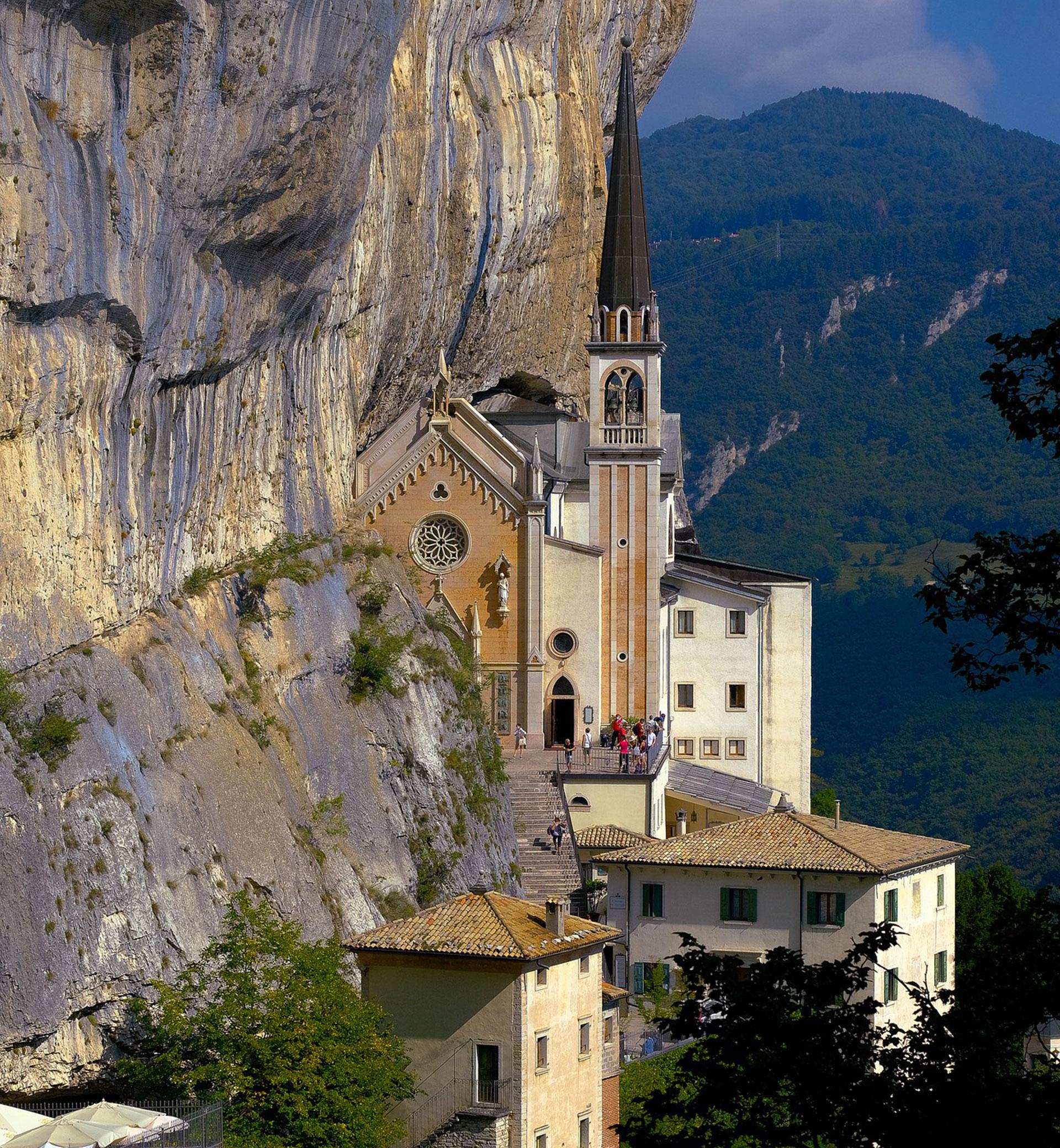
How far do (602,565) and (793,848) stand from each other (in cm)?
1249

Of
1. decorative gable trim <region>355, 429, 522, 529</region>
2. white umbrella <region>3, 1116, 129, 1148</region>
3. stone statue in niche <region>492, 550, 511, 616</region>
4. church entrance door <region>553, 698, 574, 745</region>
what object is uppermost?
decorative gable trim <region>355, 429, 522, 529</region>

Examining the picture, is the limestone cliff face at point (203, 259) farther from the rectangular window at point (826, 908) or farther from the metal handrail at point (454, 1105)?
the rectangular window at point (826, 908)

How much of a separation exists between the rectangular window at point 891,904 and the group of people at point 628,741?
856 cm

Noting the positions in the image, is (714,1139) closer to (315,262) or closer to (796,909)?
(315,262)

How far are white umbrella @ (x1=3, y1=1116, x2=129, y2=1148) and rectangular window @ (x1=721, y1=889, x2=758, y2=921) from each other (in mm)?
24995

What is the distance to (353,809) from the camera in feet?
154

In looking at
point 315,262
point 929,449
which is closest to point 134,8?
point 315,262

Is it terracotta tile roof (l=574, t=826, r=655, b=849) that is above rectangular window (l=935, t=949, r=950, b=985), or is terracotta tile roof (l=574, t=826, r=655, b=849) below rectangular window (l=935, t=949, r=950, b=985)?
above

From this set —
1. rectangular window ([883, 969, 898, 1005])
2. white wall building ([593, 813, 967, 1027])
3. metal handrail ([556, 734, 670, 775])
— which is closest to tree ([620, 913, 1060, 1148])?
rectangular window ([883, 969, 898, 1005])

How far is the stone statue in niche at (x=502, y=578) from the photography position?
197ft

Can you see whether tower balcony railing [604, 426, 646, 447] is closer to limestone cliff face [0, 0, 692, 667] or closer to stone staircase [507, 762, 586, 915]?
limestone cliff face [0, 0, 692, 667]

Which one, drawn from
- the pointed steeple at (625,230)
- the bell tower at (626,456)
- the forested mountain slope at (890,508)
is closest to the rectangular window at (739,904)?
the bell tower at (626,456)

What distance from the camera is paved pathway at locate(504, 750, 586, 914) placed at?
52250mm

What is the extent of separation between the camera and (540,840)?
54188mm
